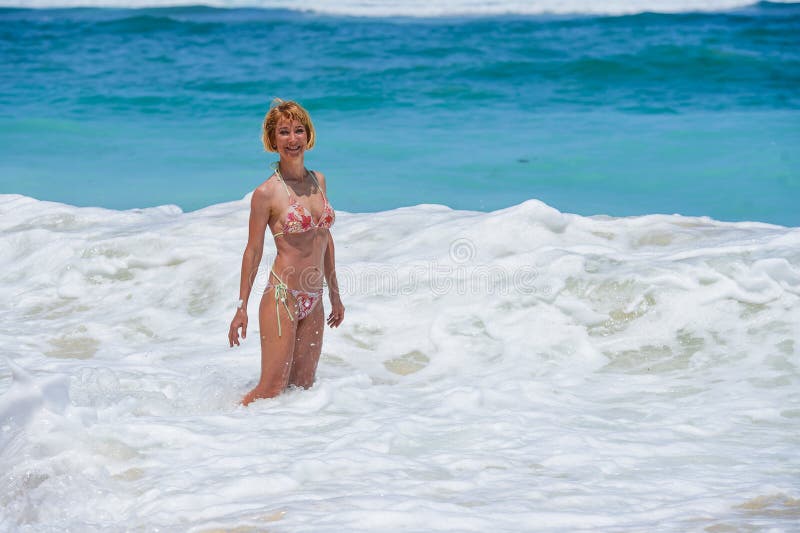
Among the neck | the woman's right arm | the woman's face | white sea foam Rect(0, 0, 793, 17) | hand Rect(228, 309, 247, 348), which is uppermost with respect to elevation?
white sea foam Rect(0, 0, 793, 17)

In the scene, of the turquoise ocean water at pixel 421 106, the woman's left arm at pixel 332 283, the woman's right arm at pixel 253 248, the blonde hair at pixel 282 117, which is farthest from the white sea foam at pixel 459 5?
the woman's right arm at pixel 253 248

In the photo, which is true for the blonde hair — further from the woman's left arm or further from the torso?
the woman's left arm

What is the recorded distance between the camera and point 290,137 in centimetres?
470

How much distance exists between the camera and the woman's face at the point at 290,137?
4699 mm

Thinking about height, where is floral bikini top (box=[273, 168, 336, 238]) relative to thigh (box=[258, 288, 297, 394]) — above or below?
above

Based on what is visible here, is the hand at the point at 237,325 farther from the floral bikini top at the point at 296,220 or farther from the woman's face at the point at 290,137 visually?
the woman's face at the point at 290,137

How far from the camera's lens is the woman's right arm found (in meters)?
4.70

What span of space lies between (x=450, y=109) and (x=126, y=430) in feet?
39.8

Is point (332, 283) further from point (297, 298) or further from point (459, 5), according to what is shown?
point (459, 5)

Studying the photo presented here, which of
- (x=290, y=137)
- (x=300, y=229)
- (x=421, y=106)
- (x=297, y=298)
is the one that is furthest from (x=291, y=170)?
(x=421, y=106)

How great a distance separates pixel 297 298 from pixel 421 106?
11650 millimetres

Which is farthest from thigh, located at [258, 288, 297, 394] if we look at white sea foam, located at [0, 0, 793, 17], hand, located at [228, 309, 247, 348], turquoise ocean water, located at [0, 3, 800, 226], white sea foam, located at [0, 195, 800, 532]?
white sea foam, located at [0, 0, 793, 17]

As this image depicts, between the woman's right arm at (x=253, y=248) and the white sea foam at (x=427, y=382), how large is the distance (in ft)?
1.60

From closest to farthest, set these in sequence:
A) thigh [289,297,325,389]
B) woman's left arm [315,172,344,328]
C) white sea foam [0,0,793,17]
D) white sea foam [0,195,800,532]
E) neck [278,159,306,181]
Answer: white sea foam [0,195,800,532]
neck [278,159,306,181]
thigh [289,297,325,389]
woman's left arm [315,172,344,328]
white sea foam [0,0,793,17]
